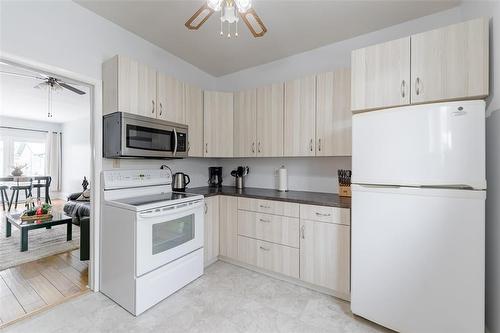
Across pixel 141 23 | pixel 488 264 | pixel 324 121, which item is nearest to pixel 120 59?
pixel 141 23

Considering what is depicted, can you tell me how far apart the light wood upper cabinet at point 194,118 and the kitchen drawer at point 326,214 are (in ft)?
5.01

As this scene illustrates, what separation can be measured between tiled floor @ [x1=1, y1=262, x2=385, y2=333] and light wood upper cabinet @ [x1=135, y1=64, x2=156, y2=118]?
182 centimetres

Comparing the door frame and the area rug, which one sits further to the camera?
the area rug

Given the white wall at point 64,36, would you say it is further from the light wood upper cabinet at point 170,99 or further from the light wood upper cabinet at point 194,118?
the light wood upper cabinet at point 194,118

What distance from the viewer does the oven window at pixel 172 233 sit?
1.89 metres

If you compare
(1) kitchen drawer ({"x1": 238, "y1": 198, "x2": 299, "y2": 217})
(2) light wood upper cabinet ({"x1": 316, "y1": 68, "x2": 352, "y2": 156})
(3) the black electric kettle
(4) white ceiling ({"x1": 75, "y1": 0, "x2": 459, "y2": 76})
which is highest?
(4) white ceiling ({"x1": 75, "y1": 0, "x2": 459, "y2": 76})

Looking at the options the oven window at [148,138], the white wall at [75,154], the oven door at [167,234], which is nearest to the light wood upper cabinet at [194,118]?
the oven window at [148,138]

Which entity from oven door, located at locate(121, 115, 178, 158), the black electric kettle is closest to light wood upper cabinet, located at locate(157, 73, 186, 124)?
oven door, located at locate(121, 115, 178, 158)

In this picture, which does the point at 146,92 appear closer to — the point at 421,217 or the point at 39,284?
the point at 39,284

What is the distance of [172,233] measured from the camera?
6.76 feet

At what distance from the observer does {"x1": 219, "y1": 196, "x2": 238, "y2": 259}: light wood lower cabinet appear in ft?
8.45

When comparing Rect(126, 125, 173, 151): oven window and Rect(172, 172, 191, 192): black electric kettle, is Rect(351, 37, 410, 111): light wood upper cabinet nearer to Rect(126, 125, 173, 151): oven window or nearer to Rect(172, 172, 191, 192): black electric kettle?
Rect(126, 125, 173, 151): oven window

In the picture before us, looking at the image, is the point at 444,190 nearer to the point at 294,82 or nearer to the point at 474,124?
the point at 474,124

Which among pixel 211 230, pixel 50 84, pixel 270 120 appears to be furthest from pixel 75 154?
pixel 270 120
